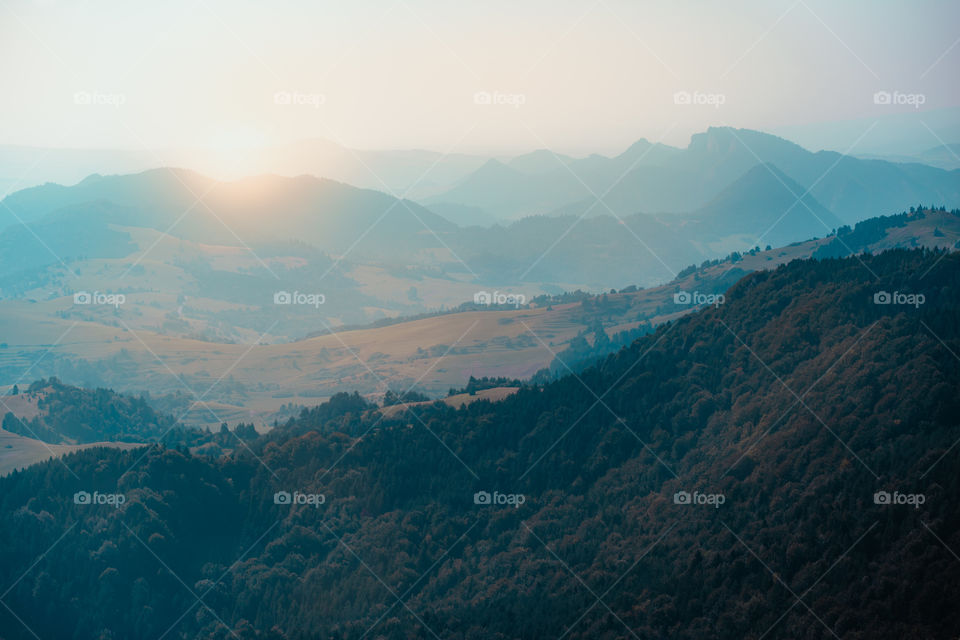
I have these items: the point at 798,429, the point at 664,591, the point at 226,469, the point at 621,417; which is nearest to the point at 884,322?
the point at 798,429

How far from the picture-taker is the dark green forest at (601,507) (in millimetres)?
45125

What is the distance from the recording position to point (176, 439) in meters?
122

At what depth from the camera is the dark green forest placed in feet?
148

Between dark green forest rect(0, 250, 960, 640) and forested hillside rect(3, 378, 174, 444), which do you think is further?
forested hillside rect(3, 378, 174, 444)

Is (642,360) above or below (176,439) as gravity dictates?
above

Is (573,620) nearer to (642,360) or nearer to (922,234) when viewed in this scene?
(642,360)

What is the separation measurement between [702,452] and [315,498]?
35.5 meters

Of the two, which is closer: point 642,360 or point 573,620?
point 573,620

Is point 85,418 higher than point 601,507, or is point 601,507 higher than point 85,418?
point 85,418

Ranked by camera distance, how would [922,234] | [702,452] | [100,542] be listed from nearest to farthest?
[702,452] → [100,542] → [922,234]

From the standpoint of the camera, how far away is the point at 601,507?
2606 inches

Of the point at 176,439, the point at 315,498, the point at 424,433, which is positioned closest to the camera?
the point at 315,498

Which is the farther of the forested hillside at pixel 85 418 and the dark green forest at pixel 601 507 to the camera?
the forested hillside at pixel 85 418

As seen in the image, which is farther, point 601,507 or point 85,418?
point 85,418
